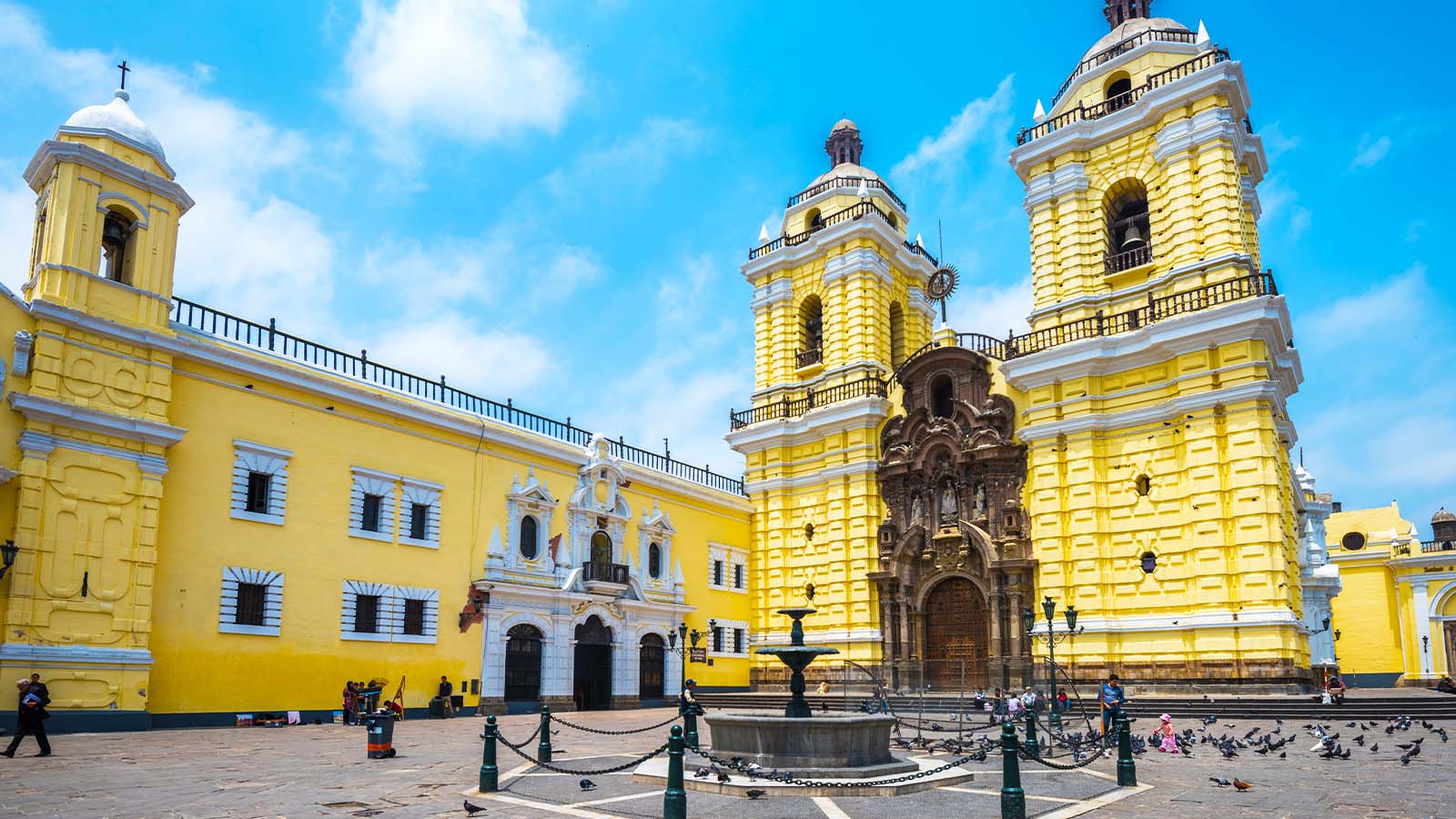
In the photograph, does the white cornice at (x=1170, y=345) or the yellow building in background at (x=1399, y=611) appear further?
the yellow building in background at (x=1399, y=611)

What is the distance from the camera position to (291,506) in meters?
22.4

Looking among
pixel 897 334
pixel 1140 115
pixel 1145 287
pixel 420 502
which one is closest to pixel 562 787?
pixel 420 502

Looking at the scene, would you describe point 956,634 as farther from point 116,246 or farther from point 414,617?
point 116,246

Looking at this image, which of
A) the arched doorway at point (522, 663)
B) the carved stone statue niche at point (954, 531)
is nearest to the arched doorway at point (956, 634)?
the carved stone statue niche at point (954, 531)

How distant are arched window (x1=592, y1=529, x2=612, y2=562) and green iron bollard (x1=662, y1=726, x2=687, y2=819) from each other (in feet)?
67.0

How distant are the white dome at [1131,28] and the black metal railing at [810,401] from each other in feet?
37.2

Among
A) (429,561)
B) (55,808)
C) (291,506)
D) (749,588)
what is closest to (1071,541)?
(749,588)

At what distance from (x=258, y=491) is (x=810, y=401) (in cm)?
1719

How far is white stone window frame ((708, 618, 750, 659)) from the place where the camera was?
109 feet

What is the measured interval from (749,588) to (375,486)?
15.1 meters

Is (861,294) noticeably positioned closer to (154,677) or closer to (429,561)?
(429,561)

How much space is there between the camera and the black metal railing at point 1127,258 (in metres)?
27.4

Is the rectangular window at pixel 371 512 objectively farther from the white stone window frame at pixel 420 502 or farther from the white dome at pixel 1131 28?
the white dome at pixel 1131 28

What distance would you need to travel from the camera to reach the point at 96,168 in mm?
20312
